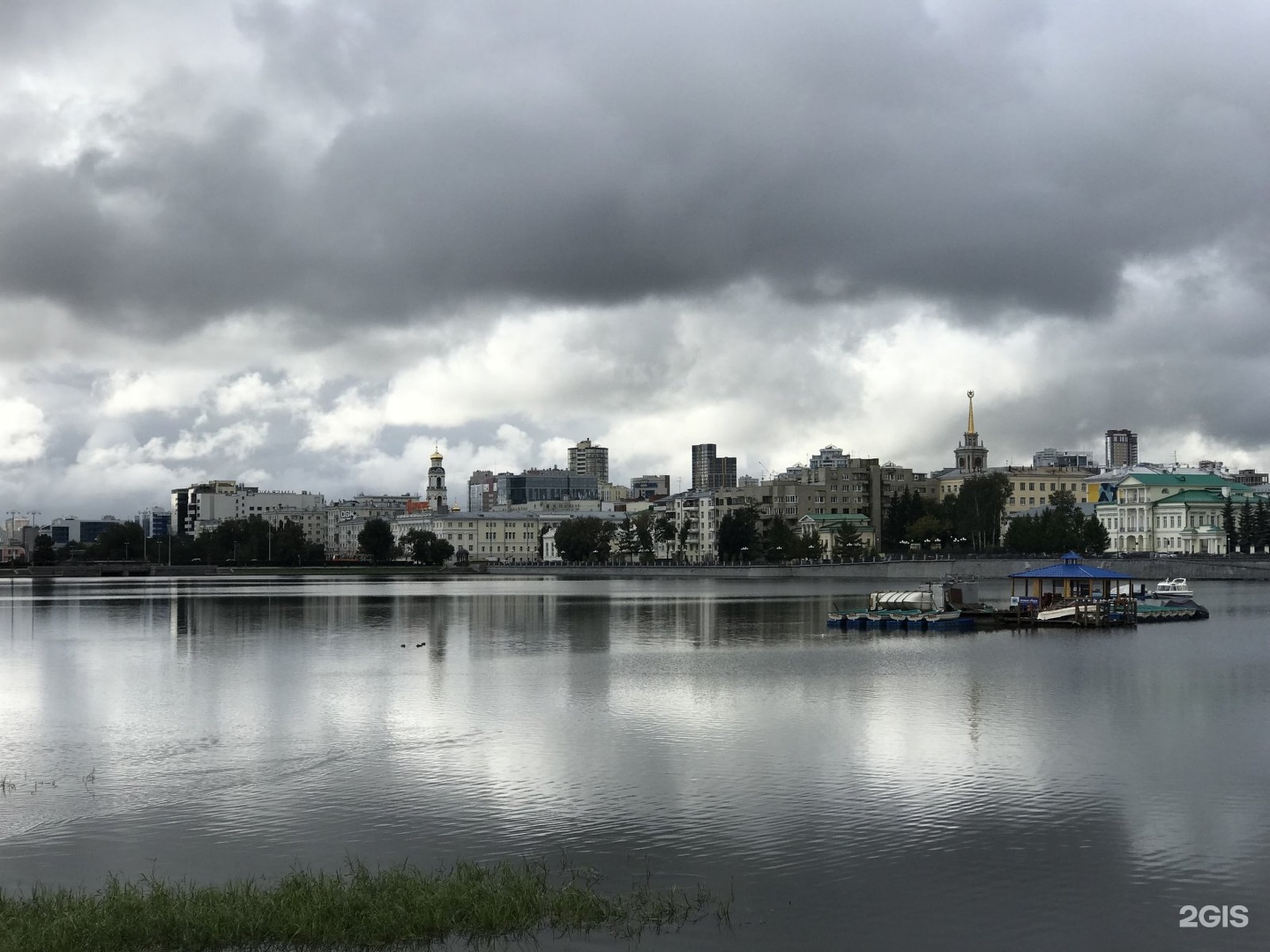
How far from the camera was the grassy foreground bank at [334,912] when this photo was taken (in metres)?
16.7

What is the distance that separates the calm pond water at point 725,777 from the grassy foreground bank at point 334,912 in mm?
781

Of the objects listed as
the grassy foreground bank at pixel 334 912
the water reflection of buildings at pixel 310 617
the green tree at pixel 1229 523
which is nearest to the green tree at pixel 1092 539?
the green tree at pixel 1229 523

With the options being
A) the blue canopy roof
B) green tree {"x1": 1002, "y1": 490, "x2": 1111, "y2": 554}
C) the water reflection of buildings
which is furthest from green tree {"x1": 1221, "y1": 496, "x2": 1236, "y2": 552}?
the water reflection of buildings

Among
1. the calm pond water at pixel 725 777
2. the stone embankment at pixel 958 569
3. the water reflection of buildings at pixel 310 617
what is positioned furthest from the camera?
the stone embankment at pixel 958 569

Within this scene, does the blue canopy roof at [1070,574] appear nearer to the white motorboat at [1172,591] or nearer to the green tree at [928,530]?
the white motorboat at [1172,591]

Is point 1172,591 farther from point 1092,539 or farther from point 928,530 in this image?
point 928,530

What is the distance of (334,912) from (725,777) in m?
11.1

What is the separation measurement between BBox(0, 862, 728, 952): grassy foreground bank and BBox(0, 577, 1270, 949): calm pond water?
0.78 meters

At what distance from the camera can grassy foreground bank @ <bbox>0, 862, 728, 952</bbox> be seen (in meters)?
16.7

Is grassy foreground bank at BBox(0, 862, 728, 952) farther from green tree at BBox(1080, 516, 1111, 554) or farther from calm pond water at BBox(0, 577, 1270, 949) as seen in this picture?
green tree at BBox(1080, 516, 1111, 554)

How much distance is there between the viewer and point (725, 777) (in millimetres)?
26844

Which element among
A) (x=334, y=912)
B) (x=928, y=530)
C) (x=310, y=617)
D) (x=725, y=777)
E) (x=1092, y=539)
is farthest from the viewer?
(x=928, y=530)

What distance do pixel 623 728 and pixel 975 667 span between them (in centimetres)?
2007

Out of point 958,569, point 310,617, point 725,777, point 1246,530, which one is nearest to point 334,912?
point 725,777
